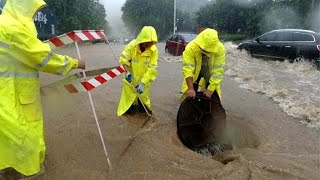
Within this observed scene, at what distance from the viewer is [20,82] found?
333cm

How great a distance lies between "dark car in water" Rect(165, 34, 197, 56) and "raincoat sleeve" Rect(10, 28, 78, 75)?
561 inches

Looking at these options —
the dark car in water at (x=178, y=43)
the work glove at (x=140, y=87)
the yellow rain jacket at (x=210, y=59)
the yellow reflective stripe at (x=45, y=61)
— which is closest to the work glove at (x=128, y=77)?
the work glove at (x=140, y=87)

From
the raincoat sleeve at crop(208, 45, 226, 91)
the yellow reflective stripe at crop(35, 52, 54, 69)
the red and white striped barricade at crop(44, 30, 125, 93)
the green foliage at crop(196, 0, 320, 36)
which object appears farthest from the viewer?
the green foliage at crop(196, 0, 320, 36)

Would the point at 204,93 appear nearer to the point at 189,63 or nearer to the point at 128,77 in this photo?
the point at 189,63

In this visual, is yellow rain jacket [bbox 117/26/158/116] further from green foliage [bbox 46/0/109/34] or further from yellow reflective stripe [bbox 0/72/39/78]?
green foliage [bbox 46/0/109/34]

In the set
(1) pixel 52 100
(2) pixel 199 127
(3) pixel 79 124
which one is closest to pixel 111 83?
(3) pixel 79 124

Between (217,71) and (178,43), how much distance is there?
12.6m

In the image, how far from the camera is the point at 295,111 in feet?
25.1

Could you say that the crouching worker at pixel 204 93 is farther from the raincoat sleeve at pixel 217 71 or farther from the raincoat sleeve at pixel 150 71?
the raincoat sleeve at pixel 150 71

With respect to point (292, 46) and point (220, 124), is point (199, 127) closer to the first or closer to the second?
point (220, 124)

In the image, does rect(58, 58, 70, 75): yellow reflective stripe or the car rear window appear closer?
rect(58, 58, 70, 75): yellow reflective stripe

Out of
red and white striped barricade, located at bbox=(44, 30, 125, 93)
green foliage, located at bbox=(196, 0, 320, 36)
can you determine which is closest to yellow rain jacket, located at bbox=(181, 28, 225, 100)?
red and white striped barricade, located at bbox=(44, 30, 125, 93)

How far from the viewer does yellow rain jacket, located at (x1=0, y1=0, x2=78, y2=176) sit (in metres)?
3.16

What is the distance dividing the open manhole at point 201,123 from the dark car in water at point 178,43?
11.9 meters
